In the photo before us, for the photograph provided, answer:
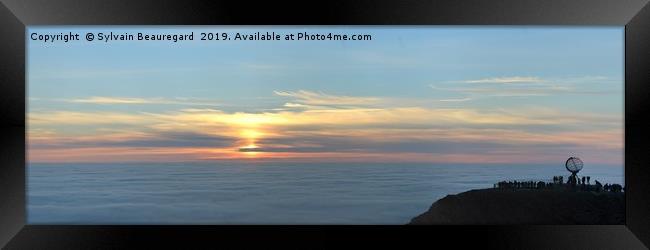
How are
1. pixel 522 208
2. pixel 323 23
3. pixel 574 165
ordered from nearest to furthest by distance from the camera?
pixel 323 23 → pixel 574 165 → pixel 522 208

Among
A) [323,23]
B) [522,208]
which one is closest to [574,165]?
[522,208]

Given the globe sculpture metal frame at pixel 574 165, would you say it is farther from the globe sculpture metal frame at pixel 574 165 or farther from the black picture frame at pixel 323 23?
the black picture frame at pixel 323 23

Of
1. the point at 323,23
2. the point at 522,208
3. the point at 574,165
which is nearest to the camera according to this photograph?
the point at 323,23

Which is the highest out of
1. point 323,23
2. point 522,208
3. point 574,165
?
point 323,23

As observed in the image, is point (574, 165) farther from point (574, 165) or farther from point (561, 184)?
point (561, 184)

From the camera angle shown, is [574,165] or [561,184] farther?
[561,184]

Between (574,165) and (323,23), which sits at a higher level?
(323,23)

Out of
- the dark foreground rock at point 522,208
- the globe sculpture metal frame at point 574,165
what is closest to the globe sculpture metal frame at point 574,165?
the globe sculpture metal frame at point 574,165
